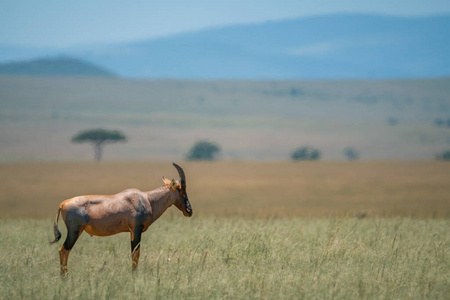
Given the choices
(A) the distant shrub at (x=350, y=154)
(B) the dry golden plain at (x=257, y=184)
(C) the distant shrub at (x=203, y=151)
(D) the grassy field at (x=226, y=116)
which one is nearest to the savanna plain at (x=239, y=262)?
(B) the dry golden plain at (x=257, y=184)

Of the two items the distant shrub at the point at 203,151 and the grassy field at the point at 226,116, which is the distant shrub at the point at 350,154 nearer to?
the grassy field at the point at 226,116

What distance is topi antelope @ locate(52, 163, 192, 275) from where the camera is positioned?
9.95 metres

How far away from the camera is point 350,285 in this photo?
9773 mm

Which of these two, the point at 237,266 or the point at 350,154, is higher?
the point at 237,266

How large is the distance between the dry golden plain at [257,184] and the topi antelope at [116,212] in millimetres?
18684

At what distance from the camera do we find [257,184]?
46500 millimetres

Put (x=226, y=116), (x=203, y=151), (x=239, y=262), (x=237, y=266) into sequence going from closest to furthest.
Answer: (x=237, y=266)
(x=239, y=262)
(x=203, y=151)
(x=226, y=116)

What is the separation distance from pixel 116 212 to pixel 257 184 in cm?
3652

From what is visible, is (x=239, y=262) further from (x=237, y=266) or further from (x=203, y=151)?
(x=203, y=151)

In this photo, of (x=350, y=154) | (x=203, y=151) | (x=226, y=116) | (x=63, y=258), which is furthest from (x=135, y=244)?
(x=226, y=116)

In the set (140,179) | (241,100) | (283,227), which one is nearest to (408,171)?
(140,179)

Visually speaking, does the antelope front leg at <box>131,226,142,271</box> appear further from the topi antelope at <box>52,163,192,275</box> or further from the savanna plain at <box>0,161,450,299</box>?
the savanna plain at <box>0,161,450,299</box>

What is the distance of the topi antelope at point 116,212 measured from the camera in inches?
392

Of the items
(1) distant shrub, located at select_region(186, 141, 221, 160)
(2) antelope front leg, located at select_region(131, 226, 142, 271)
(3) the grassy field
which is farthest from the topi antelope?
(3) the grassy field
